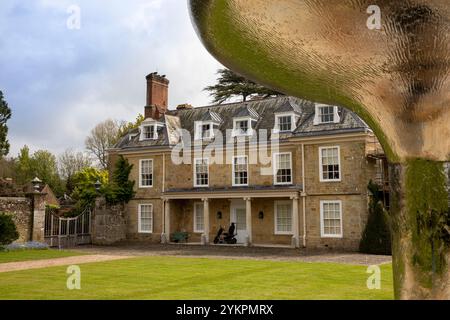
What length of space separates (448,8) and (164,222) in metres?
26.5

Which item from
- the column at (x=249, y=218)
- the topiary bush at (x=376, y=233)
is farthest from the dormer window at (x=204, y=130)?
the topiary bush at (x=376, y=233)

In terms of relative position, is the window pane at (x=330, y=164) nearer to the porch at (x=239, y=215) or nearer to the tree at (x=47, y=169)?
the porch at (x=239, y=215)

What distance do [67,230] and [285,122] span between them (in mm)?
13237

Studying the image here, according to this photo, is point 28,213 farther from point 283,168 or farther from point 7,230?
point 283,168

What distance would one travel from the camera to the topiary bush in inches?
781

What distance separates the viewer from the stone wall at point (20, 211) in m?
22.9

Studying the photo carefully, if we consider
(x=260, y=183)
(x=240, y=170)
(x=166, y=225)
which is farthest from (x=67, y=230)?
(x=260, y=183)

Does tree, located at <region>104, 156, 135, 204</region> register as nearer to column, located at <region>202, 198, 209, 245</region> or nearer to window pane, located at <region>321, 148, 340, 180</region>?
column, located at <region>202, 198, 209, 245</region>

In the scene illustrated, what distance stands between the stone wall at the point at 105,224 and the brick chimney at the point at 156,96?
665 cm

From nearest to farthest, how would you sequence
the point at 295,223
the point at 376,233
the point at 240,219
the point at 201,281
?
the point at 201,281 < the point at 376,233 < the point at 295,223 < the point at 240,219

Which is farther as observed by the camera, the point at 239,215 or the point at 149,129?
the point at 149,129

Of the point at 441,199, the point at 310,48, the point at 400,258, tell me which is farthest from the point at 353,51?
the point at 400,258

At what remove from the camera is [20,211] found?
923 inches
